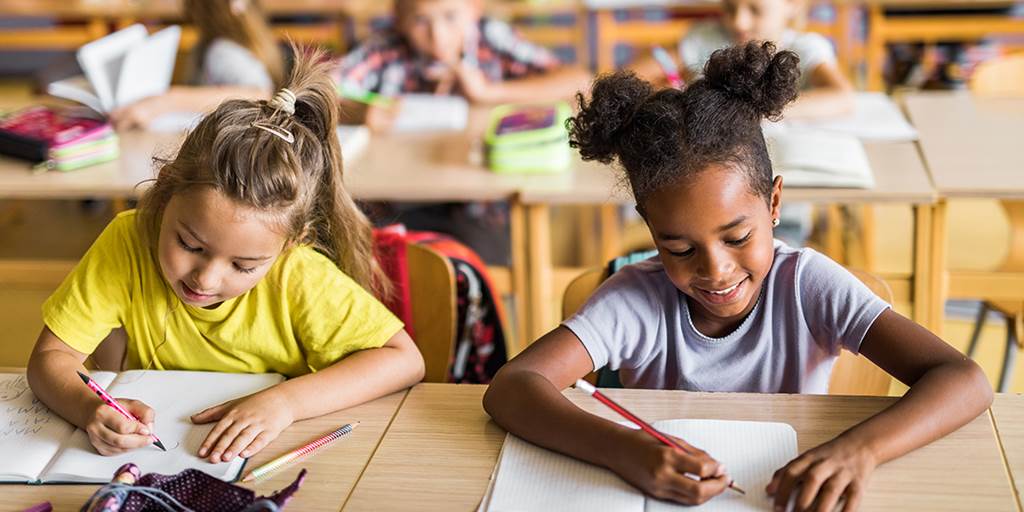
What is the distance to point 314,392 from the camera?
147 cm

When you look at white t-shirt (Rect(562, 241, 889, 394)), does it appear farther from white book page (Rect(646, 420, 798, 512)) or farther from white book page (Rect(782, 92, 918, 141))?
white book page (Rect(782, 92, 918, 141))

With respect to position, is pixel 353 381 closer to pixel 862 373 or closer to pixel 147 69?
pixel 862 373

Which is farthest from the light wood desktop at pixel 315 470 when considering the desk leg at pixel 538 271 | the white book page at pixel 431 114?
the white book page at pixel 431 114

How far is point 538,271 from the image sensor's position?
2547 millimetres

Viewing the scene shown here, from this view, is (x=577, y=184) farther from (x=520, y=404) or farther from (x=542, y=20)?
(x=542, y=20)

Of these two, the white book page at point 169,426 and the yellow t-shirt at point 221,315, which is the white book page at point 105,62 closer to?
the yellow t-shirt at point 221,315

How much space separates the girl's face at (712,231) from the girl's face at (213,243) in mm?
494

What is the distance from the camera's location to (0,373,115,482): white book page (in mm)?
1343

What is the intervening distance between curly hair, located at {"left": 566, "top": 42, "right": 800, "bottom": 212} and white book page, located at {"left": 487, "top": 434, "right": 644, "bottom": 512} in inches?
13.8

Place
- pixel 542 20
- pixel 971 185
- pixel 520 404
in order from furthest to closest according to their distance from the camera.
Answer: pixel 542 20 → pixel 971 185 → pixel 520 404

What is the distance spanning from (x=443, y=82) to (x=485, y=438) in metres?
1.96

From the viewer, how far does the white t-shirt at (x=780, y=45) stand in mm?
2936

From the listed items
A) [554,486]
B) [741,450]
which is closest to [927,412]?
[741,450]

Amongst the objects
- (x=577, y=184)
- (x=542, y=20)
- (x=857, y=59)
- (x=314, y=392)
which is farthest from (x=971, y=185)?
(x=542, y=20)
